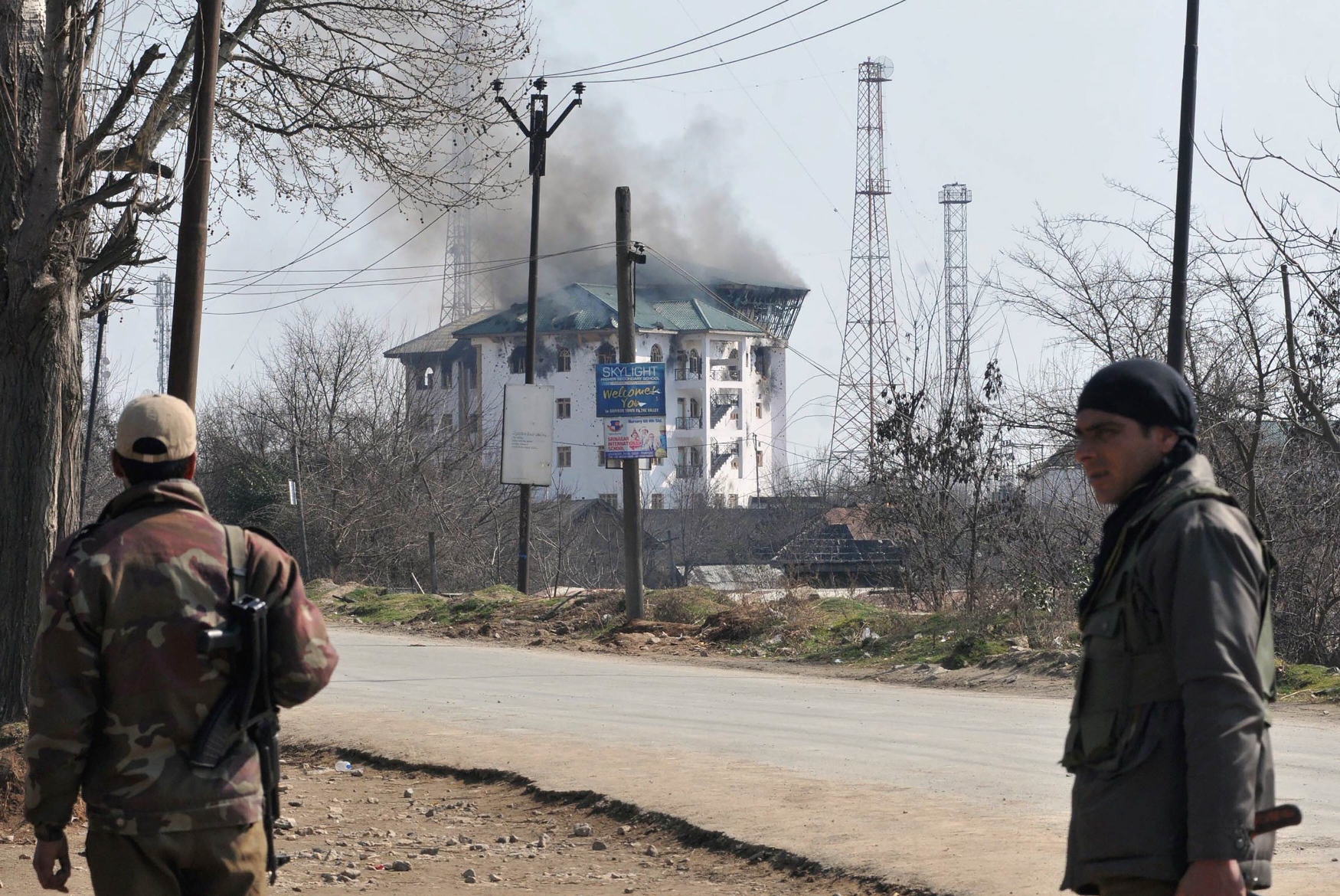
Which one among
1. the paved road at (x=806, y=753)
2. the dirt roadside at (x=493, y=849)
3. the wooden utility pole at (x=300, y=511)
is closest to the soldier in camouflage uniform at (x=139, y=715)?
the dirt roadside at (x=493, y=849)

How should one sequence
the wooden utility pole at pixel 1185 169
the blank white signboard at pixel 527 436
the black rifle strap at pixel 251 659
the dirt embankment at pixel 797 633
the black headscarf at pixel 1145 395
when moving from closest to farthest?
the black headscarf at pixel 1145 395
the black rifle strap at pixel 251 659
the wooden utility pole at pixel 1185 169
the dirt embankment at pixel 797 633
the blank white signboard at pixel 527 436

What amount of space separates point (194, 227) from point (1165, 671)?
7959mm

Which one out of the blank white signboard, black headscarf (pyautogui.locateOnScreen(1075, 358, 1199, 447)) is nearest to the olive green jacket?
black headscarf (pyautogui.locateOnScreen(1075, 358, 1199, 447))

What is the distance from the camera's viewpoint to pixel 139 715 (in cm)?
347

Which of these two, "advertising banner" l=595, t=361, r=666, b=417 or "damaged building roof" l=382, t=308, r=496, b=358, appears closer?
"advertising banner" l=595, t=361, r=666, b=417

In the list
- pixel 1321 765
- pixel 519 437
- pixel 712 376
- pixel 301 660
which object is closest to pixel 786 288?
pixel 712 376

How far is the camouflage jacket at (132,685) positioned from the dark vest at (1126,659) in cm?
204

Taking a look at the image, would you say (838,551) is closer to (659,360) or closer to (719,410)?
(719,410)

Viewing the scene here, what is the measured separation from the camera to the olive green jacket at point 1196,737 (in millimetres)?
2697

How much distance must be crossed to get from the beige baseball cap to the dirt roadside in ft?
11.8

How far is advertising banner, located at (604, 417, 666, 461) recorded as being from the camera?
77.9 feet

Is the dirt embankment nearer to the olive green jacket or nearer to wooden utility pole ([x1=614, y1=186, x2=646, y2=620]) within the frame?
wooden utility pole ([x1=614, y1=186, x2=646, y2=620])

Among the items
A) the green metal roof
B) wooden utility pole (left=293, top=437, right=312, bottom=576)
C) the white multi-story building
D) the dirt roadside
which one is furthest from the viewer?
the white multi-story building

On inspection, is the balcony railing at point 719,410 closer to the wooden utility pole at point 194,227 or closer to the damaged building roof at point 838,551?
the damaged building roof at point 838,551
